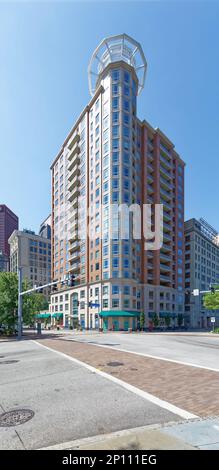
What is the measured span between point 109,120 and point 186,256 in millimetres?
51290

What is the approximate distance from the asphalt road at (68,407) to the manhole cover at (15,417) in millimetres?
163

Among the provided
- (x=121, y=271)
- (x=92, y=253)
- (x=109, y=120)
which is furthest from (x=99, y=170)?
(x=121, y=271)

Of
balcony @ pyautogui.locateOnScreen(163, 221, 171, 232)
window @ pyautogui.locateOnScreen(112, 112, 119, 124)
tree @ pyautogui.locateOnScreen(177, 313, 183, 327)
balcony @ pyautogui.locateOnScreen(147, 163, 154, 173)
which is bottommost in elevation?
tree @ pyautogui.locateOnScreen(177, 313, 183, 327)

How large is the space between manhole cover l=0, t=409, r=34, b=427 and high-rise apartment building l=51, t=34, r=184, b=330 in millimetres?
46073

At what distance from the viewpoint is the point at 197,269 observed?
97438 millimetres

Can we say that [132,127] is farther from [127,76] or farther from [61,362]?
[61,362]

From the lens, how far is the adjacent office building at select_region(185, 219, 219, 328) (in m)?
90.6

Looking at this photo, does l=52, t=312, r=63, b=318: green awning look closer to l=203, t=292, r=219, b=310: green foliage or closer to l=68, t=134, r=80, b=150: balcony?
l=203, t=292, r=219, b=310: green foliage

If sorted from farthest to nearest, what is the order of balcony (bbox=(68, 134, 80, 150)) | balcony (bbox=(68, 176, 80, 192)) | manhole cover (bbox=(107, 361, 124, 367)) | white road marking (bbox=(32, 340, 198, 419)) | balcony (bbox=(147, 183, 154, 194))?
balcony (bbox=(68, 134, 80, 150)), balcony (bbox=(68, 176, 80, 192)), balcony (bbox=(147, 183, 154, 194)), manhole cover (bbox=(107, 361, 124, 367)), white road marking (bbox=(32, 340, 198, 419))

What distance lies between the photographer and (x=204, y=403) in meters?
7.23

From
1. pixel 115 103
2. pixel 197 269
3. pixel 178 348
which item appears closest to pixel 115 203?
pixel 115 103

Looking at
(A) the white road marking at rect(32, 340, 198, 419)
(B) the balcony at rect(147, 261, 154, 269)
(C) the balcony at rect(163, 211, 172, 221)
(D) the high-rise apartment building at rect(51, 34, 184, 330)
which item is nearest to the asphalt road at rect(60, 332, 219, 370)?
(A) the white road marking at rect(32, 340, 198, 419)

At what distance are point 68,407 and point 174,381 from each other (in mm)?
3893

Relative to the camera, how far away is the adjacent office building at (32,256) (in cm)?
11894
